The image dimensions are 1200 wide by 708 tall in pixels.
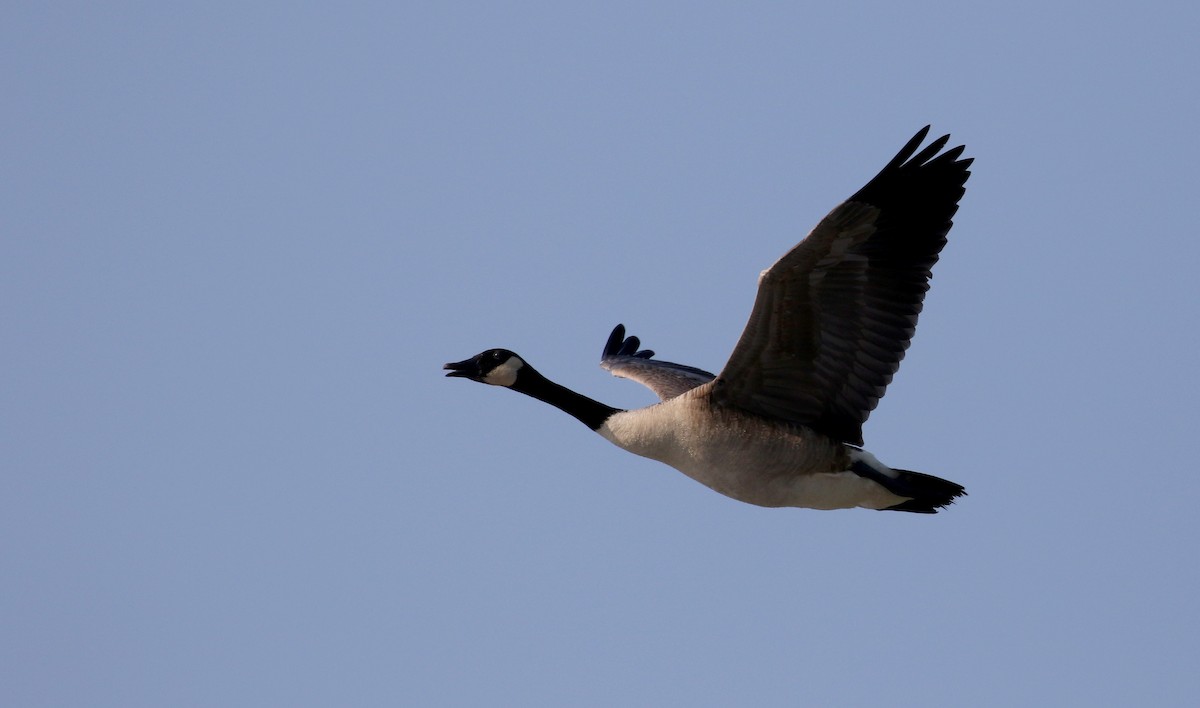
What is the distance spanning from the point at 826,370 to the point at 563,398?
2.13 meters

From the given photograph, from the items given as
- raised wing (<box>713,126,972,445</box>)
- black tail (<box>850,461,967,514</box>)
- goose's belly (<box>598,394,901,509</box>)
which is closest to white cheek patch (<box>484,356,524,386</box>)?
goose's belly (<box>598,394,901,509</box>)

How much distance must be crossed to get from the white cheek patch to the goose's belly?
4.98 ft

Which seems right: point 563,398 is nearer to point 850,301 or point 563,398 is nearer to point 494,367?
point 494,367

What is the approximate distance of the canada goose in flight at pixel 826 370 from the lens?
9773 mm

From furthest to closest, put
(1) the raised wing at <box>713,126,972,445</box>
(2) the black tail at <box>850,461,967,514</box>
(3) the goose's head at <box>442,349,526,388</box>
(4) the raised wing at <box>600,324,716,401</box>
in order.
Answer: (4) the raised wing at <box>600,324,716,401</box> → (3) the goose's head at <box>442,349,526,388</box> → (2) the black tail at <box>850,461,967,514</box> → (1) the raised wing at <box>713,126,972,445</box>

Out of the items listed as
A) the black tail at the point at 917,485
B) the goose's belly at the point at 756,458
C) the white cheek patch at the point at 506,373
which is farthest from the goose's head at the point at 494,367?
the black tail at the point at 917,485

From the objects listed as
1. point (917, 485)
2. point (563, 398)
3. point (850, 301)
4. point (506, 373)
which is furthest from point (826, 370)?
point (506, 373)

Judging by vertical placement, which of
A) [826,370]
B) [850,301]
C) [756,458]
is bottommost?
[756,458]

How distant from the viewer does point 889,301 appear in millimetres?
10086

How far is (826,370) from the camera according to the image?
10.3m

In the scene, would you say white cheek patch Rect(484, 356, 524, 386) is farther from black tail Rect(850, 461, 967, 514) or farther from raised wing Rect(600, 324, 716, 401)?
black tail Rect(850, 461, 967, 514)

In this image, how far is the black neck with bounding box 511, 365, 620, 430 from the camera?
11258mm

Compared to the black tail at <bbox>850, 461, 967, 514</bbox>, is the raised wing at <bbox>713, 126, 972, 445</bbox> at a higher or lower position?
higher

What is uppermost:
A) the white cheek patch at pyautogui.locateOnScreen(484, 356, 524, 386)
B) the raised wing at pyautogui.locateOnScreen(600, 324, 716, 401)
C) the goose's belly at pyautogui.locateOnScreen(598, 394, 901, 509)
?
the raised wing at pyautogui.locateOnScreen(600, 324, 716, 401)
